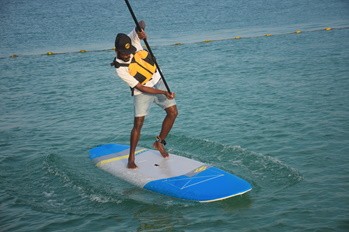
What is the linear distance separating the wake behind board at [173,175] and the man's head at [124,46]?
2201mm

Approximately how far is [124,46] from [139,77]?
0.67 m

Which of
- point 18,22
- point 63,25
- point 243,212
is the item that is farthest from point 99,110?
point 18,22

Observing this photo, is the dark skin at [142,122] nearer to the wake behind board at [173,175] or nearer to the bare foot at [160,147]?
the bare foot at [160,147]

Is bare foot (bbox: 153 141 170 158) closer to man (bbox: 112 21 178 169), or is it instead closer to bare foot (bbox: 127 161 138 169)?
man (bbox: 112 21 178 169)

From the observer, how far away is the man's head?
7.57 meters

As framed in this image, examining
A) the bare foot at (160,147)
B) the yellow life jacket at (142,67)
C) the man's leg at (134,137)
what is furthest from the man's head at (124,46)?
the bare foot at (160,147)

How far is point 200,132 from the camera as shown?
36.9ft

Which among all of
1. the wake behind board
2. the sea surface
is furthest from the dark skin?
the sea surface

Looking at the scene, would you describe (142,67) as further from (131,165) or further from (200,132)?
(200,132)

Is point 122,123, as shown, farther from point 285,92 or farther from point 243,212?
point 243,212

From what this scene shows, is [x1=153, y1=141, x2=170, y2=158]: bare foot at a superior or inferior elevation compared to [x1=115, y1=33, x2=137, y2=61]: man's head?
inferior

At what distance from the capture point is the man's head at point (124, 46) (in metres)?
7.57

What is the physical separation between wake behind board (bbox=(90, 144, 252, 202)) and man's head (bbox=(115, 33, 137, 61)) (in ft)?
7.22

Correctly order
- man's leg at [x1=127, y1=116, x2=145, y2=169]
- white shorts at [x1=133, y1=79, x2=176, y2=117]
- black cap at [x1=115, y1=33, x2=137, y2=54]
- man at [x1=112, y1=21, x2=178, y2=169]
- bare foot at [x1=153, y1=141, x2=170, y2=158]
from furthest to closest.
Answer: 1. bare foot at [x1=153, y1=141, x2=170, y2=158]
2. man's leg at [x1=127, y1=116, x2=145, y2=169]
3. white shorts at [x1=133, y1=79, x2=176, y2=117]
4. man at [x1=112, y1=21, x2=178, y2=169]
5. black cap at [x1=115, y1=33, x2=137, y2=54]
